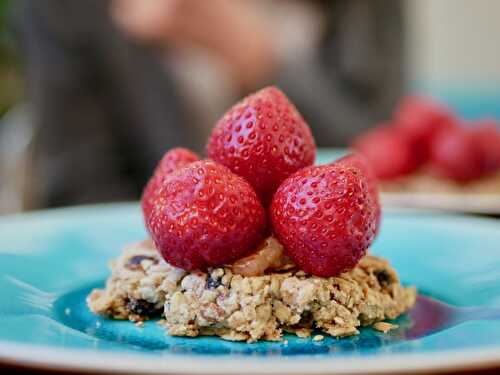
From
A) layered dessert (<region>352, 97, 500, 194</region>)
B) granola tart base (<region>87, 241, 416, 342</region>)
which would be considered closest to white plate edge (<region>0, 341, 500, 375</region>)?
granola tart base (<region>87, 241, 416, 342</region>)

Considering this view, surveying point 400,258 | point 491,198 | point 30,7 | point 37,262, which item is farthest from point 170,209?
point 30,7

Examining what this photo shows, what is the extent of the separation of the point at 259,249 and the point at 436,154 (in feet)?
3.75

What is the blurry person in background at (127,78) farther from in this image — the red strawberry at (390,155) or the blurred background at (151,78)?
the red strawberry at (390,155)

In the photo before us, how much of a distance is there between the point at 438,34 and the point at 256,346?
5752mm

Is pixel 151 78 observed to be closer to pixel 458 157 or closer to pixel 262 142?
pixel 458 157

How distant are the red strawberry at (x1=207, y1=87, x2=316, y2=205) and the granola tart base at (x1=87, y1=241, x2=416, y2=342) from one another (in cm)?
12

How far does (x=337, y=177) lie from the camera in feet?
2.70

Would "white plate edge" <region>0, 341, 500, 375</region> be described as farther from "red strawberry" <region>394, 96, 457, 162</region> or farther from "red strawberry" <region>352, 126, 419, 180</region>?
"red strawberry" <region>394, 96, 457, 162</region>

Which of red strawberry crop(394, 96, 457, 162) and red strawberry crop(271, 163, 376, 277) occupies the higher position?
red strawberry crop(394, 96, 457, 162)

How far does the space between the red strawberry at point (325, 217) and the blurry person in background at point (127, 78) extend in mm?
1854

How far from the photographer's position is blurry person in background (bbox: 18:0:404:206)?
2.67 m

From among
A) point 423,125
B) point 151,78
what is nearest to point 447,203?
point 423,125

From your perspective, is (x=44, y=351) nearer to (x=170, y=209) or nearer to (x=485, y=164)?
(x=170, y=209)

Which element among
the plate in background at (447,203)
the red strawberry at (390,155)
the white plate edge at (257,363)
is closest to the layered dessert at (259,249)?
the white plate edge at (257,363)
